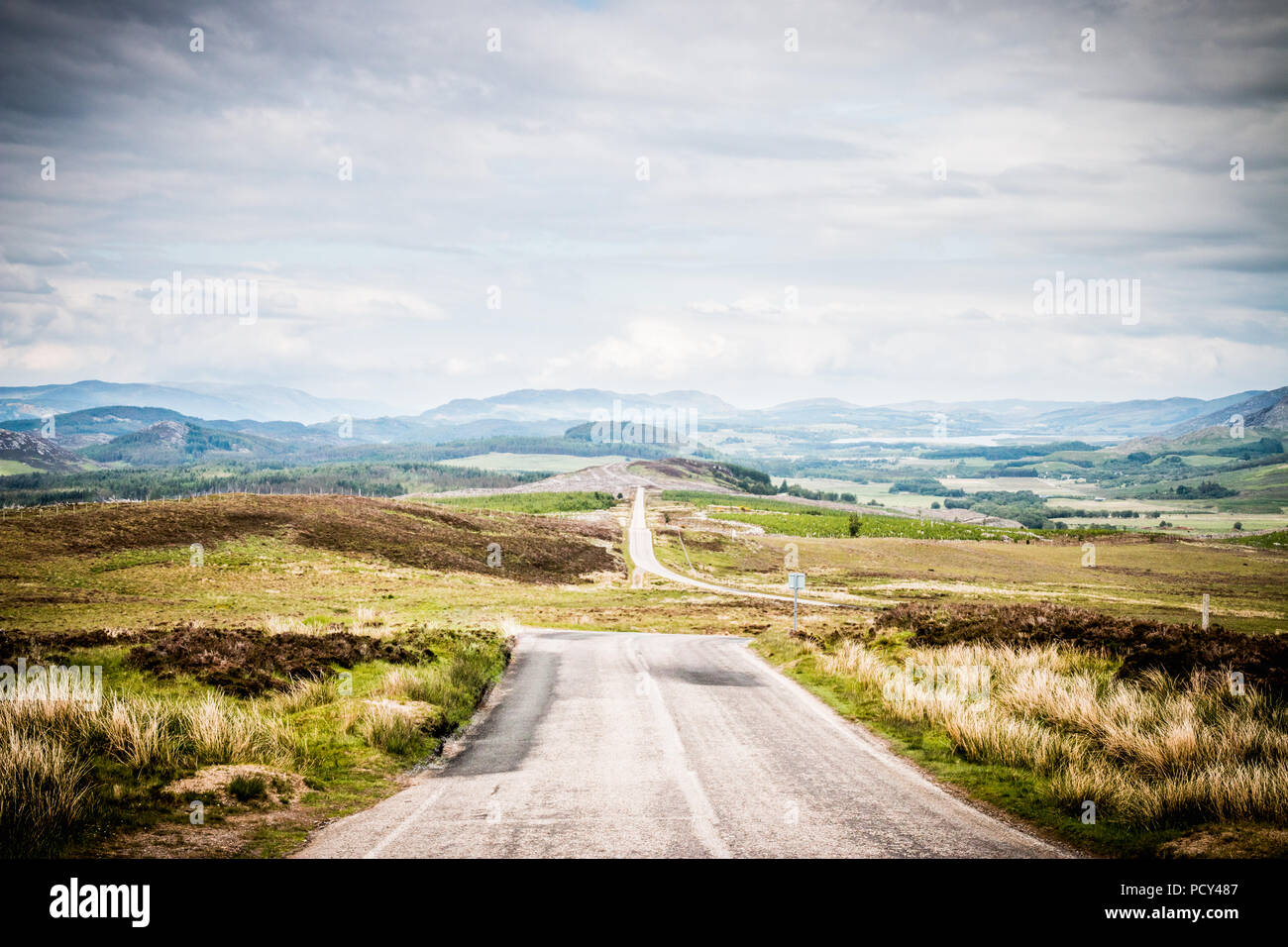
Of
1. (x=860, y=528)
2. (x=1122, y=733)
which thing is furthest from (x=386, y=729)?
(x=860, y=528)

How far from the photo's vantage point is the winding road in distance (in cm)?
883

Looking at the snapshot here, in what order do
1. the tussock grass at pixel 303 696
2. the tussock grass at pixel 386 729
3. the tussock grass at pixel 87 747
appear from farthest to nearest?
the tussock grass at pixel 303 696, the tussock grass at pixel 386 729, the tussock grass at pixel 87 747

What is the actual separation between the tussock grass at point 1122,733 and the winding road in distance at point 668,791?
5.09ft

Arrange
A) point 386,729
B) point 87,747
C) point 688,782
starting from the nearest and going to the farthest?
point 87,747 < point 688,782 < point 386,729

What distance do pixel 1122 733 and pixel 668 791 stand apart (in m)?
7.60

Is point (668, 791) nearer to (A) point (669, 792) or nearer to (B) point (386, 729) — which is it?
(A) point (669, 792)

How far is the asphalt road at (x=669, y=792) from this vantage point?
348 inches

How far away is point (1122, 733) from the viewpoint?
12.5 meters

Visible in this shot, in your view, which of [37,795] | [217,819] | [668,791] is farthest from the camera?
[668,791]

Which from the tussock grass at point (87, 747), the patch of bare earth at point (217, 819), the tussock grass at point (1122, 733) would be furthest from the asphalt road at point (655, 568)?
the patch of bare earth at point (217, 819)

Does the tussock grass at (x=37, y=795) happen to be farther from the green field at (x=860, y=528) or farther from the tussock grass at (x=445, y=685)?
the green field at (x=860, y=528)
